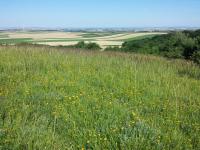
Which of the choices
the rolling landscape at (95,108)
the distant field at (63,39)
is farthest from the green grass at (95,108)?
the distant field at (63,39)

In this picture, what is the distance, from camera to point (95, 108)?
597 cm

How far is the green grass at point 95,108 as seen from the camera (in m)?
4.41

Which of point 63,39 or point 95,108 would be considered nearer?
point 95,108

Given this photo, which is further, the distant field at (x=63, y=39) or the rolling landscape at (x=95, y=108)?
the distant field at (x=63, y=39)

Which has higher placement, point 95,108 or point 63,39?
point 95,108

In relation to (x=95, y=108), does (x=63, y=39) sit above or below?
below

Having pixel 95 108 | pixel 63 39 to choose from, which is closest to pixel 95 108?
pixel 95 108

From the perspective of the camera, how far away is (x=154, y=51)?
29234 millimetres

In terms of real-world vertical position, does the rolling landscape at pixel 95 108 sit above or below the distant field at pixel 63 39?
above

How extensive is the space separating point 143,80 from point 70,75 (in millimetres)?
2199

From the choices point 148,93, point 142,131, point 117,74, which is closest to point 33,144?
point 142,131

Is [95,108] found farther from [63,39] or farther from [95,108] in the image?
[63,39]

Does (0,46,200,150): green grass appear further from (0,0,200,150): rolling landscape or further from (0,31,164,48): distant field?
(0,31,164,48): distant field

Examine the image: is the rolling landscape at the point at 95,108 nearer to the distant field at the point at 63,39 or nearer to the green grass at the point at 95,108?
the green grass at the point at 95,108
